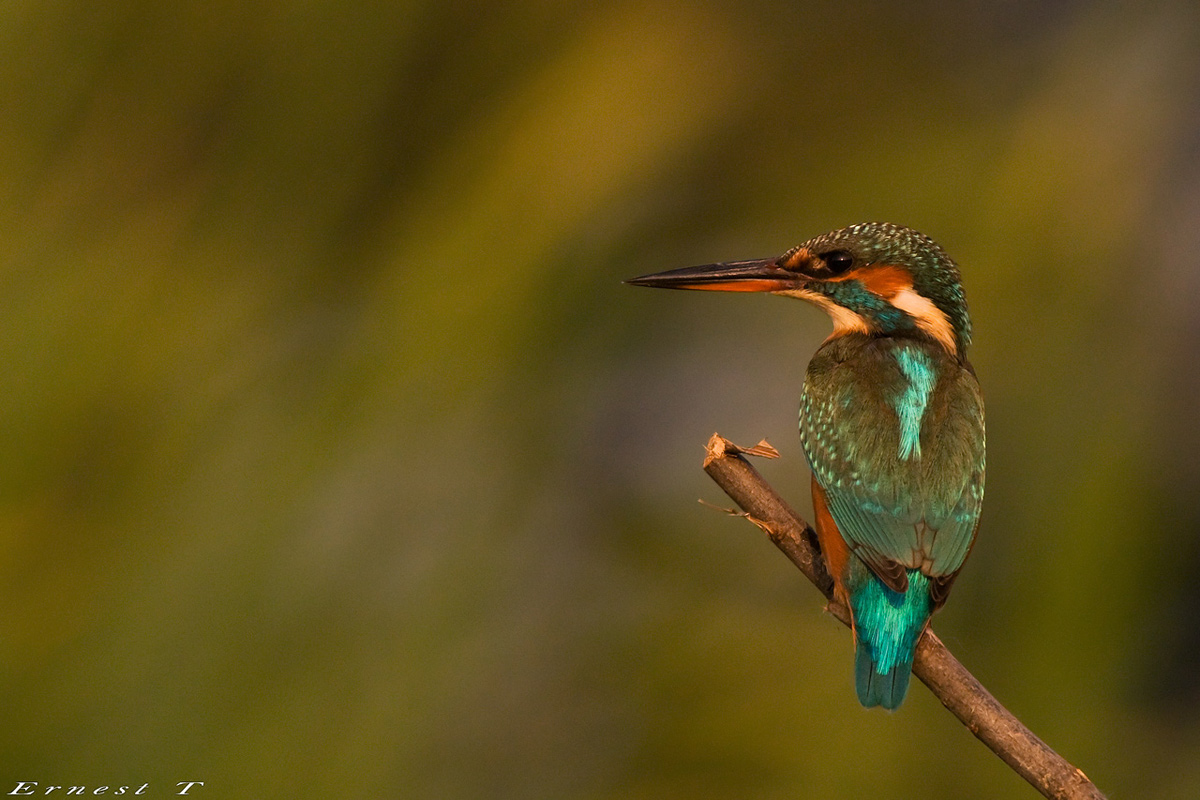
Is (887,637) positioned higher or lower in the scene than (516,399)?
lower

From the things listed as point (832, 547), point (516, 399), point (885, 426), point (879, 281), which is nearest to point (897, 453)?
point (885, 426)

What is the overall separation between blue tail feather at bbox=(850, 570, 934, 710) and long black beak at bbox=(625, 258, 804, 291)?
1.68ft

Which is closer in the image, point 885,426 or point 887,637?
point 887,637

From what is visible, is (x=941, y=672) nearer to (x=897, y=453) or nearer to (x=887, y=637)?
(x=887, y=637)

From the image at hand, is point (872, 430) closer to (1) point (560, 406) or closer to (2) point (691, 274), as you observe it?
(2) point (691, 274)

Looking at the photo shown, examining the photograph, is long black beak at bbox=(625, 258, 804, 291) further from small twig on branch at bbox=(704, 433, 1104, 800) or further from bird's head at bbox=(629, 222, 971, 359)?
small twig on branch at bbox=(704, 433, 1104, 800)

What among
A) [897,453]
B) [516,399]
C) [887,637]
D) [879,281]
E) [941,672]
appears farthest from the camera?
[516,399]

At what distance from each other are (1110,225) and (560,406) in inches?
49.0

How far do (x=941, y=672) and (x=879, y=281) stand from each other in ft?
2.14

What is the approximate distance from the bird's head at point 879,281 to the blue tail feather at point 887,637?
436 mm

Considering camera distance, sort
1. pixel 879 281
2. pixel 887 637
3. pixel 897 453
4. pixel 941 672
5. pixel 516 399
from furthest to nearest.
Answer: pixel 516 399 → pixel 879 281 → pixel 897 453 → pixel 887 637 → pixel 941 672

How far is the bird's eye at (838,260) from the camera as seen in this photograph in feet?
5.58

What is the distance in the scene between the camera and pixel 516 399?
233 centimetres

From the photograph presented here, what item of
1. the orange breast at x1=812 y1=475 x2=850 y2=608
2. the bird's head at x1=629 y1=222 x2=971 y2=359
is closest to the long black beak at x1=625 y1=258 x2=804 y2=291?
the bird's head at x1=629 y1=222 x2=971 y2=359
